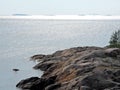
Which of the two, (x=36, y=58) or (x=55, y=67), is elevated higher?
(x=55, y=67)

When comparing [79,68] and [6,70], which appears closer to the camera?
[79,68]

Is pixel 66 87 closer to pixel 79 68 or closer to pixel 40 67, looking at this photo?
pixel 79 68

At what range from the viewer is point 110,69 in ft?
204

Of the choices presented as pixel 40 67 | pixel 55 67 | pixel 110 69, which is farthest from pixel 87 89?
pixel 40 67

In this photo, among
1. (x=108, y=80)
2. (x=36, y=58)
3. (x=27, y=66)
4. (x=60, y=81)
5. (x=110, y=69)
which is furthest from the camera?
(x=36, y=58)

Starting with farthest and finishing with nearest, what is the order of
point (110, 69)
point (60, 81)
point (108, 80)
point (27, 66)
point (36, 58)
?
point (36, 58)
point (27, 66)
point (60, 81)
point (110, 69)
point (108, 80)

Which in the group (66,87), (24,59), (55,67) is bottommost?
(24,59)

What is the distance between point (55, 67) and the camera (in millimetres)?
82562

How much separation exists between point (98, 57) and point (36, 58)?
46102 millimetres

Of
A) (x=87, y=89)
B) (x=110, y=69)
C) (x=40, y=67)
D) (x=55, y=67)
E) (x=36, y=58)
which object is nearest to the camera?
(x=87, y=89)

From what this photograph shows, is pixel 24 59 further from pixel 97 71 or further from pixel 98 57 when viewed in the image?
pixel 97 71

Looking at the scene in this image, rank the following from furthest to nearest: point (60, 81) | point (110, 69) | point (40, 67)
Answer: point (40, 67) → point (60, 81) → point (110, 69)

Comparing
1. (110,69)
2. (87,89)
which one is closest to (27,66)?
(110,69)

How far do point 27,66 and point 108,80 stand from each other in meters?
49.9
